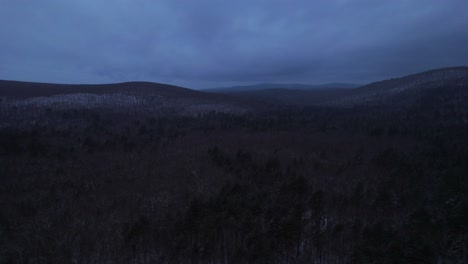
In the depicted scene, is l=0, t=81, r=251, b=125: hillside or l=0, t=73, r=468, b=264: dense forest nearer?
l=0, t=73, r=468, b=264: dense forest

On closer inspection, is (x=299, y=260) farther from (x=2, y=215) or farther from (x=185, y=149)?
(x=185, y=149)

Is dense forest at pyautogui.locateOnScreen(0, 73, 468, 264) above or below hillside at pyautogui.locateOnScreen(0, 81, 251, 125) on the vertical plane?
below

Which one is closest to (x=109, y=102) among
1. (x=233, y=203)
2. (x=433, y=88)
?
(x=233, y=203)

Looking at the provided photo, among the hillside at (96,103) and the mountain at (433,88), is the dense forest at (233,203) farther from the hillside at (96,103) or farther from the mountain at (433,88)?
the mountain at (433,88)

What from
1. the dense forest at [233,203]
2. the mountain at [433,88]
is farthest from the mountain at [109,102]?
the mountain at [433,88]

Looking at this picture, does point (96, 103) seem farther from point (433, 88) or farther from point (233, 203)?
point (433, 88)

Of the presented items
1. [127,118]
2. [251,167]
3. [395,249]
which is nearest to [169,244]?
[395,249]

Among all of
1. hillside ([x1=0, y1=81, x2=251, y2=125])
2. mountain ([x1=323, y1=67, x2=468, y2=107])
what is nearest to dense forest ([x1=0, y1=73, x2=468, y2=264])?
hillside ([x1=0, y1=81, x2=251, y2=125])

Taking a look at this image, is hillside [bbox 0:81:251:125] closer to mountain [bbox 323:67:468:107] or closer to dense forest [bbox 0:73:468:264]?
dense forest [bbox 0:73:468:264]
